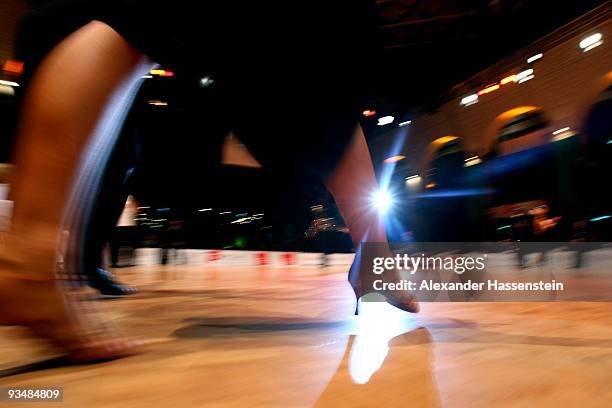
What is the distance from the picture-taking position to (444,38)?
4.78 meters

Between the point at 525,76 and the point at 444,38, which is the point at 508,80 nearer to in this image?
the point at 525,76

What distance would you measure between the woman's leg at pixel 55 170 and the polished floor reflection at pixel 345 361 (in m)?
0.09

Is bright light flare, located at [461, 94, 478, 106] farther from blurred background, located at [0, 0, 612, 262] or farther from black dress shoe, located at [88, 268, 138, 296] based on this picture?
black dress shoe, located at [88, 268, 138, 296]

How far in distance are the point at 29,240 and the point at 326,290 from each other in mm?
1463

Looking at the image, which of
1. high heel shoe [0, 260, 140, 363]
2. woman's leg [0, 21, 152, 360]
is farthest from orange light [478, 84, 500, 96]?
high heel shoe [0, 260, 140, 363]

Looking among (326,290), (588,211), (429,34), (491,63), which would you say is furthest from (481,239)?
(429,34)

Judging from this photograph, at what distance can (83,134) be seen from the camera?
726 millimetres

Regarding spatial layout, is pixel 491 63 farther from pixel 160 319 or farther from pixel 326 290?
pixel 160 319

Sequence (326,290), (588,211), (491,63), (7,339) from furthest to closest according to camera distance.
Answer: (491,63)
(588,211)
(326,290)
(7,339)

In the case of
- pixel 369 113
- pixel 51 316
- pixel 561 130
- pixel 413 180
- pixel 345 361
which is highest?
pixel 369 113

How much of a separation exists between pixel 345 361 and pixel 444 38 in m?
Result: 4.88

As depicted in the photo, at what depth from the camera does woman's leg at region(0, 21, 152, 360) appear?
0.67 meters

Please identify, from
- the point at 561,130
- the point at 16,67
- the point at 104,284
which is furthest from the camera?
the point at 561,130

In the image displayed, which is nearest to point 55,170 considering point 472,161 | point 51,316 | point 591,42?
point 51,316
